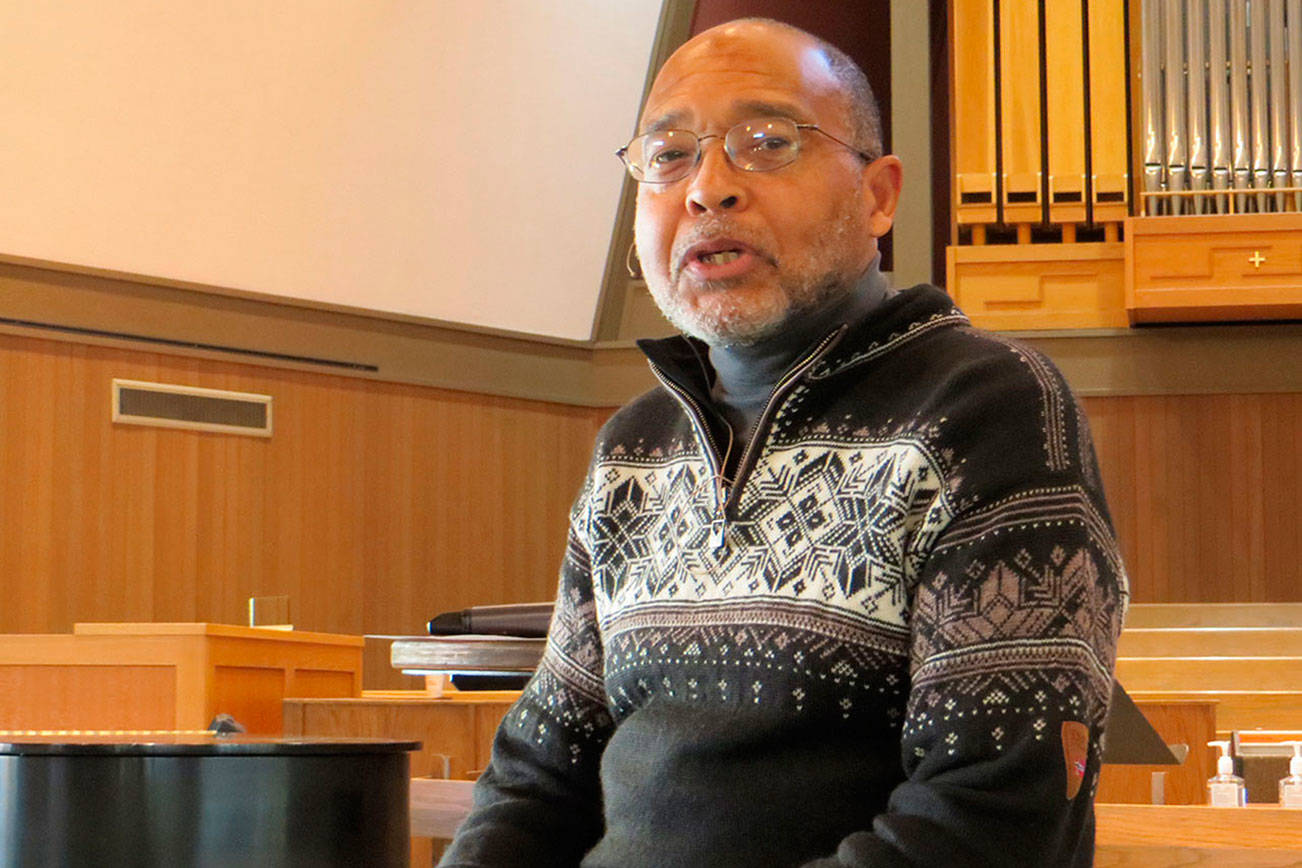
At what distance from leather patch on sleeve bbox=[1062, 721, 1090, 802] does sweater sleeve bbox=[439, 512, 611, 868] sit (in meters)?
0.47

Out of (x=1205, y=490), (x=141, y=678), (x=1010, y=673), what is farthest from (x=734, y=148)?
(x=1205, y=490)

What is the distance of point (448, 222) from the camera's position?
21.3 feet

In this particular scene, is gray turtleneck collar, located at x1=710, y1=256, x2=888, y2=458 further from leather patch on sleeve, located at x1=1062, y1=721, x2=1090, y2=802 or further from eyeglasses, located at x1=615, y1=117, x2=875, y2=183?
leather patch on sleeve, located at x1=1062, y1=721, x2=1090, y2=802

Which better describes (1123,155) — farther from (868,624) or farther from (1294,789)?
(868,624)

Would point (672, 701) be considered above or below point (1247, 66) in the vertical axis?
below

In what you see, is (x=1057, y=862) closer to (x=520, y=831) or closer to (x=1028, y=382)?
(x=1028, y=382)

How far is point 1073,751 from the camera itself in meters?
1.23

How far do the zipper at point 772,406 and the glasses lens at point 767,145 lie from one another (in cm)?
17

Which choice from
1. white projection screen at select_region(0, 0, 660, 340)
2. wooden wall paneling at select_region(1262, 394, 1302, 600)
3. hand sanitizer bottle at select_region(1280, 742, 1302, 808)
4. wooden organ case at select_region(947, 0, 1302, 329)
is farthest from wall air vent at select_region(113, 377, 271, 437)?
hand sanitizer bottle at select_region(1280, 742, 1302, 808)

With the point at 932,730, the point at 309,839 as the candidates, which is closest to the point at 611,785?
the point at 932,730

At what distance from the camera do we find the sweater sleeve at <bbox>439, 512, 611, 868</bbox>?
154 cm

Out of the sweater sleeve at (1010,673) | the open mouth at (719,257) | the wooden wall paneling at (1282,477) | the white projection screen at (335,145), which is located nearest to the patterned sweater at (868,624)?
the sweater sleeve at (1010,673)

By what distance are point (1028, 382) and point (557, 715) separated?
536mm

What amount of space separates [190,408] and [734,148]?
16.1ft
